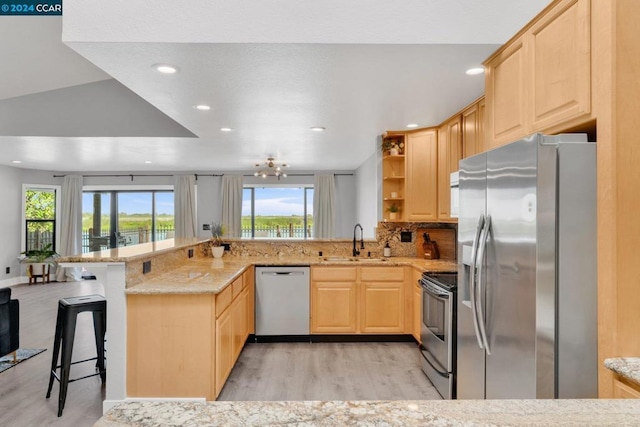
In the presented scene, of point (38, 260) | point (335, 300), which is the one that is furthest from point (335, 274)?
point (38, 260)

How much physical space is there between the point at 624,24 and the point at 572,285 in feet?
3.33

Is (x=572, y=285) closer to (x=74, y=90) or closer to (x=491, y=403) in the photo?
(x=491, y=403)

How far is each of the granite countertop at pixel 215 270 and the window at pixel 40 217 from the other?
5615 millimetres

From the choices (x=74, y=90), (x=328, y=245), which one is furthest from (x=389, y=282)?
(x=74, y=90)

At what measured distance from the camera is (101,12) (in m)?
2.04

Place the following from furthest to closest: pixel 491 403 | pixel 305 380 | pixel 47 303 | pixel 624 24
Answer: pixel 47 303 < pixel 305 380 < pixel 624 24 < pixel 491 403

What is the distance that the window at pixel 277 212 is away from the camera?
882 cm

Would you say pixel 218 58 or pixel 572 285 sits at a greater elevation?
pixel 218 58

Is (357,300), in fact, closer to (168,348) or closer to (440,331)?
(440,331)

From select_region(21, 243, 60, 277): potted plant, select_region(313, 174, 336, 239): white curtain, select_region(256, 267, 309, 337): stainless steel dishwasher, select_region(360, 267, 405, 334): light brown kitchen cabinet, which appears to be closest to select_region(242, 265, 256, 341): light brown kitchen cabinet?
select_region(256, 267, 309, 337): stainless steel dishwasher

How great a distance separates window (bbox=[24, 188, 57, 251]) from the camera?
307 inches

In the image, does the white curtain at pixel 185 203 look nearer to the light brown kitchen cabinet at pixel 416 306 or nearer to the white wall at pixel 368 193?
the white wall at pixel 368 193

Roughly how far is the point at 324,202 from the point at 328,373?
5.40 m

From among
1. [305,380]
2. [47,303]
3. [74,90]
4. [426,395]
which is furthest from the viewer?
[47,303]
